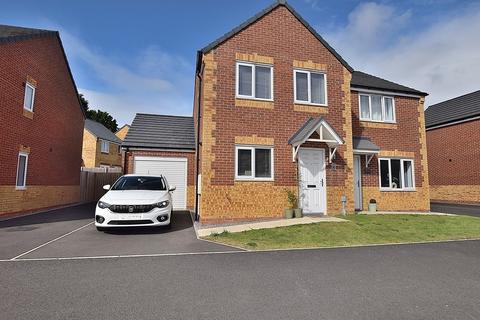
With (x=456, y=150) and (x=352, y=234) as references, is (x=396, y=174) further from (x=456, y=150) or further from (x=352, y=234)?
(x=456, y=150)

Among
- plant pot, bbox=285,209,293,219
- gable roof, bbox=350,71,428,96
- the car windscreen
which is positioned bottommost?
plant pot, bbox=285,209,293,219

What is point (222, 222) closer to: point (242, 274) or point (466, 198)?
point (242, 274)

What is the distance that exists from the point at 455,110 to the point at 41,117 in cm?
2545

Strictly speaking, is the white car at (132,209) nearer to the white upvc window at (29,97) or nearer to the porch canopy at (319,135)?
the porch canopy at (319,135)

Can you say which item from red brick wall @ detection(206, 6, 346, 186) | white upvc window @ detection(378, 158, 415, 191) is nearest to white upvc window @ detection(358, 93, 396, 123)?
white upvc window @ detection(378, 158, 415, 191)

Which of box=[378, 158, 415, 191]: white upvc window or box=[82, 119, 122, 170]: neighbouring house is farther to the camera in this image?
box=[82, 119, 122, 170]: neighbouring house

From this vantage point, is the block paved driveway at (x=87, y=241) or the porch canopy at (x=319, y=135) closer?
the block paved driveway at (x=87, y=241)

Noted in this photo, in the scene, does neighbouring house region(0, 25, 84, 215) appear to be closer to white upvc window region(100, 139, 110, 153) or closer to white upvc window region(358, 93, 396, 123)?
white upvc window region(358, 93, 396, 123)

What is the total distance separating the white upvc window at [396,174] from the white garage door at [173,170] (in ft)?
30.4

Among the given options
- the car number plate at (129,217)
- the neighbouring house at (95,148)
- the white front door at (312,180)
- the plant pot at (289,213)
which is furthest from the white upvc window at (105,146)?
the plant pot at (289,213)

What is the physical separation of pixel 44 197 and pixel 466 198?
2439cm

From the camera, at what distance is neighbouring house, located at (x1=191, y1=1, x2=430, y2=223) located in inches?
393

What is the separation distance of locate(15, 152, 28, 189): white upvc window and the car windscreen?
18.7ft

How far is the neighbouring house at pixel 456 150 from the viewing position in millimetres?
17891
